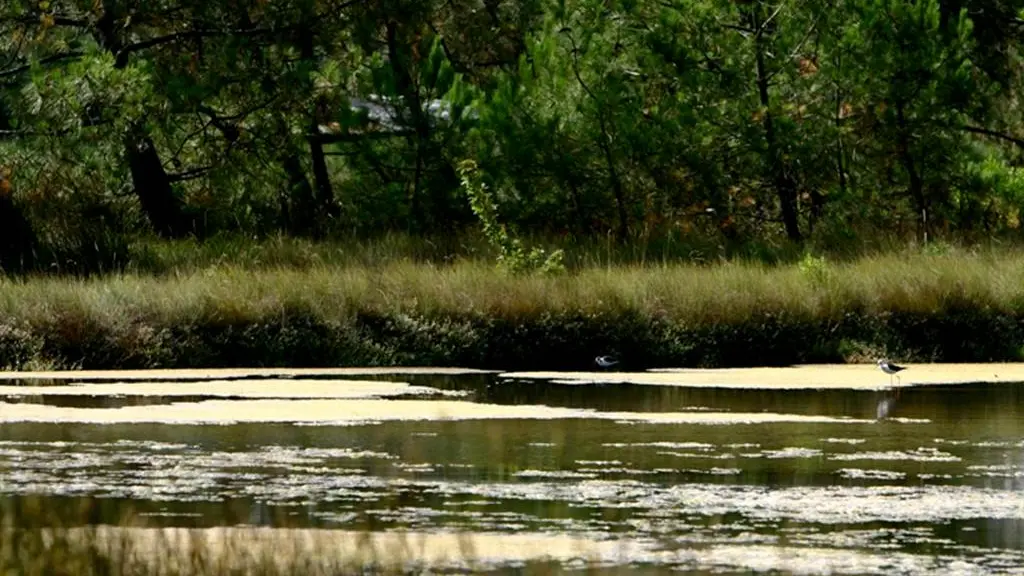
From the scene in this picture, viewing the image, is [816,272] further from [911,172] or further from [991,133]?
[991,133]

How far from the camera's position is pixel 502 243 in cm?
2145

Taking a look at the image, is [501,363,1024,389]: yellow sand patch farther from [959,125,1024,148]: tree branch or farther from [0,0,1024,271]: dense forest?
[959,125,1024,148]: tree branch

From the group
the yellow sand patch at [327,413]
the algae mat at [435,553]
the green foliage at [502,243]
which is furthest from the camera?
the green foliage at [502,243]

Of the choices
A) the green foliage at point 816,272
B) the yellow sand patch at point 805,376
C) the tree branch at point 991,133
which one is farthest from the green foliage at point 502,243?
the tree branch at point 991,133

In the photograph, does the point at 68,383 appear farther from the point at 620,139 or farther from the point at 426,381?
the point at 620,139

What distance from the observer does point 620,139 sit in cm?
2425

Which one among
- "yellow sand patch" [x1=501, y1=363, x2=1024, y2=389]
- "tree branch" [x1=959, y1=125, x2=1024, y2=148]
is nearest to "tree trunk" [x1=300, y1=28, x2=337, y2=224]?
"tree branch" [x1=959, y1=125, x2=1024, y2=148]

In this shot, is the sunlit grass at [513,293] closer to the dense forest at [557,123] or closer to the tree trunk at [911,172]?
the dense forest at [557,123]

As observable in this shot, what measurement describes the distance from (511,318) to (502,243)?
2.99 metres

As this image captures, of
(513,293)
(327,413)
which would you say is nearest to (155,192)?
(513,293)

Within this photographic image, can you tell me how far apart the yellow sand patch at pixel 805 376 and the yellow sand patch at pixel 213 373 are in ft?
3.00

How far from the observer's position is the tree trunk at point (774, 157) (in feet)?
81.7

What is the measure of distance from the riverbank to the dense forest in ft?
15.6

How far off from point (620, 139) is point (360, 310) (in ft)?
22.3
